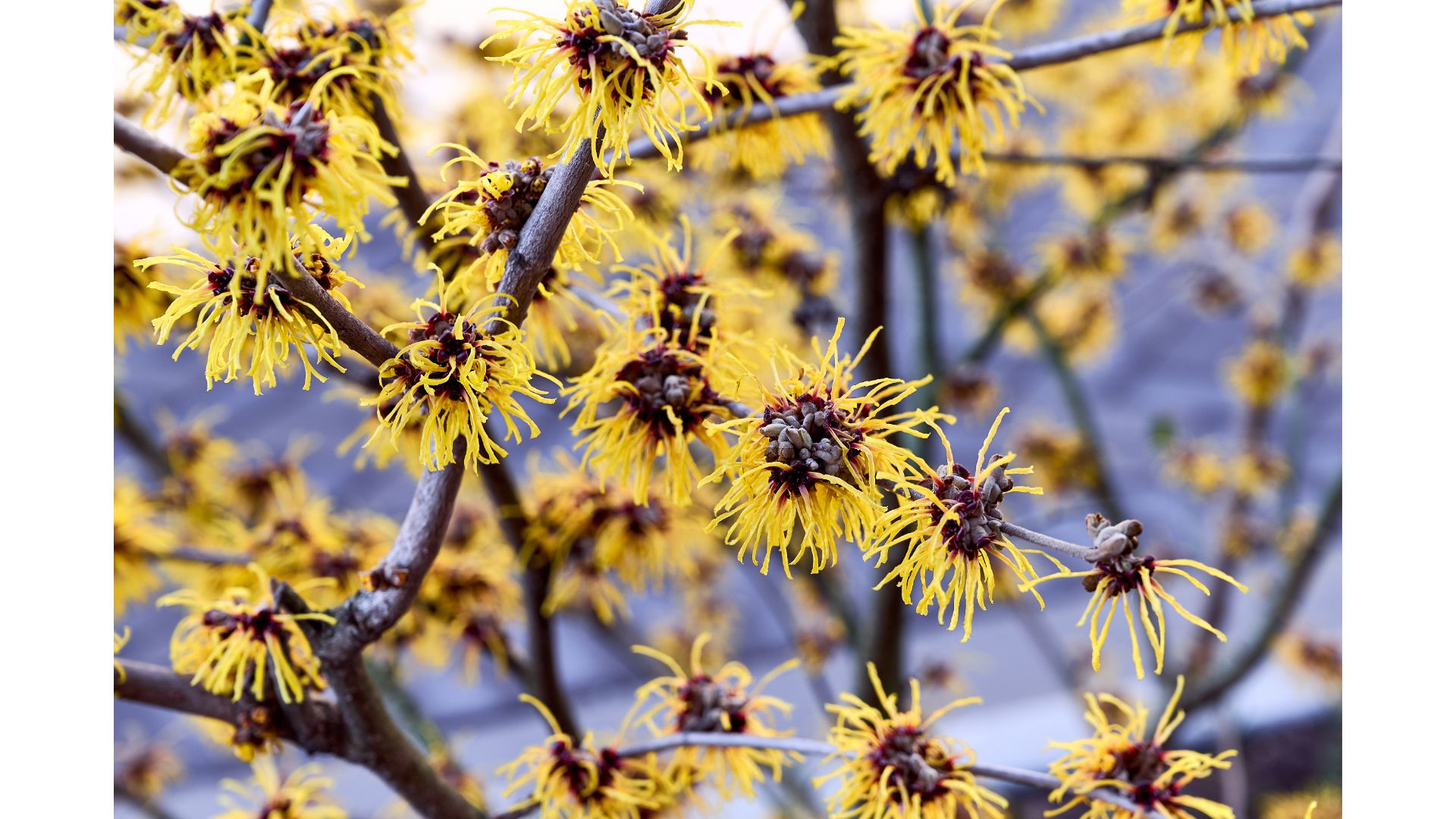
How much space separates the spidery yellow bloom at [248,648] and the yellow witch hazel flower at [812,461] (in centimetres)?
21

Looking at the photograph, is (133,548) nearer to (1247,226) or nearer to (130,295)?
(130,295)

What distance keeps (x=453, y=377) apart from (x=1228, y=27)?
444mm

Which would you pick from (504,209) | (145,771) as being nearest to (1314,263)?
(504,209)

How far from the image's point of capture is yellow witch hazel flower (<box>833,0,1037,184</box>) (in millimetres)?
490

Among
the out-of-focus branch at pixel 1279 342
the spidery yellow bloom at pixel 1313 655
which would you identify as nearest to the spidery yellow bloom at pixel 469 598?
the out-of-focus branch at pixel 1279 342

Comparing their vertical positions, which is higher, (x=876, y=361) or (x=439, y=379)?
(x=876, y=361)

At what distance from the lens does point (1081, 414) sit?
1210 mm

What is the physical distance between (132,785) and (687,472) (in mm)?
796

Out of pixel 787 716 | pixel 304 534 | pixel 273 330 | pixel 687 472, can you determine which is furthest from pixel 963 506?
pixel 787 716

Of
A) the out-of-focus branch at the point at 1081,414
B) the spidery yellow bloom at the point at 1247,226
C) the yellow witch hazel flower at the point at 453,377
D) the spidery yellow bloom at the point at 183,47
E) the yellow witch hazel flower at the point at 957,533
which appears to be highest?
the spidery yellow bloom at the point at 1247,226

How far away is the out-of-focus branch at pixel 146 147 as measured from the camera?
345 millimetres

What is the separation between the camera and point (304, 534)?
647 mm

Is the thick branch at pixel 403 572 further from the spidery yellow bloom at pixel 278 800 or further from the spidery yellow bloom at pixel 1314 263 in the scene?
the spidery yellow bloom at pixel 1314 263
